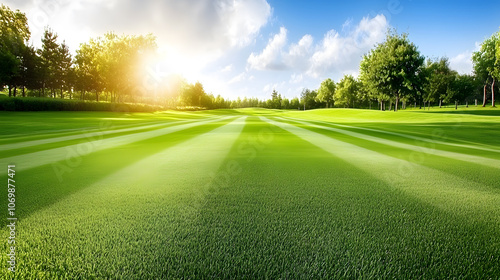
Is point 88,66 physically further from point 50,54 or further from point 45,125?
point 45,125

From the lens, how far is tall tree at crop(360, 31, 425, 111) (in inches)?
1407

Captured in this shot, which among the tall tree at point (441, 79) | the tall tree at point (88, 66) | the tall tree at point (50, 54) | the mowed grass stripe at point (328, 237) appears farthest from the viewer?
the tall tree at point (441, 79)

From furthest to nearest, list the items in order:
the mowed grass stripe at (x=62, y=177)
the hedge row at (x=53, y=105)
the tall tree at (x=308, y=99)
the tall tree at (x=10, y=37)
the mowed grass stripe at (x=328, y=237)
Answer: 1. the tall tree at (x=308, y=99)
2. the tall tree at (x=10, y=37)
3. the hedge row at (x=53, y=105)
4. the mowed grass stripe at (x=62, y=177)
5. the mowed grass stripe at (x=328, y=237)

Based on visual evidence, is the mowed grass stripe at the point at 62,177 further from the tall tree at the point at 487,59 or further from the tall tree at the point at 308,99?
the tall tree at the point at 308,99

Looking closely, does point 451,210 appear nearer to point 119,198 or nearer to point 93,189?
point 119,198

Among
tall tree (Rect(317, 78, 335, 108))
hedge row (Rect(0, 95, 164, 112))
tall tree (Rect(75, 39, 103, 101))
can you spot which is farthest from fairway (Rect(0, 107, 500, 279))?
tall tree (Rect(317, 78, 335, 108))

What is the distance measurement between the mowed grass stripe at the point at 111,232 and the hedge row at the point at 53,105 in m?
33.3

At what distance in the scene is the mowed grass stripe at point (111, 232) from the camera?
1.71 m

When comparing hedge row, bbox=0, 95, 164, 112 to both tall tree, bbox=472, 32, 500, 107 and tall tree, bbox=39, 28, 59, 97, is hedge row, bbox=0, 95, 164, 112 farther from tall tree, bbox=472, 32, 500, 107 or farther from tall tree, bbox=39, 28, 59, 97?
tall tree, bbox=472, 32, 500, 107

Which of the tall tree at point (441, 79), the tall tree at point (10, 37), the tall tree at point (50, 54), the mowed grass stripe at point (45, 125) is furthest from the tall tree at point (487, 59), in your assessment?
the tall tree at point (50, 54)

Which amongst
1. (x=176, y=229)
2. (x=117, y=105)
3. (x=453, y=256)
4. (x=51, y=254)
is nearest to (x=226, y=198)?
(x=176, y=229)

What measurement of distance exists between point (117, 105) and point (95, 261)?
4256 centimetres

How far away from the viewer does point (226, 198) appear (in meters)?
3.03

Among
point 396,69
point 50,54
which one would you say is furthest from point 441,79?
point 50,54
